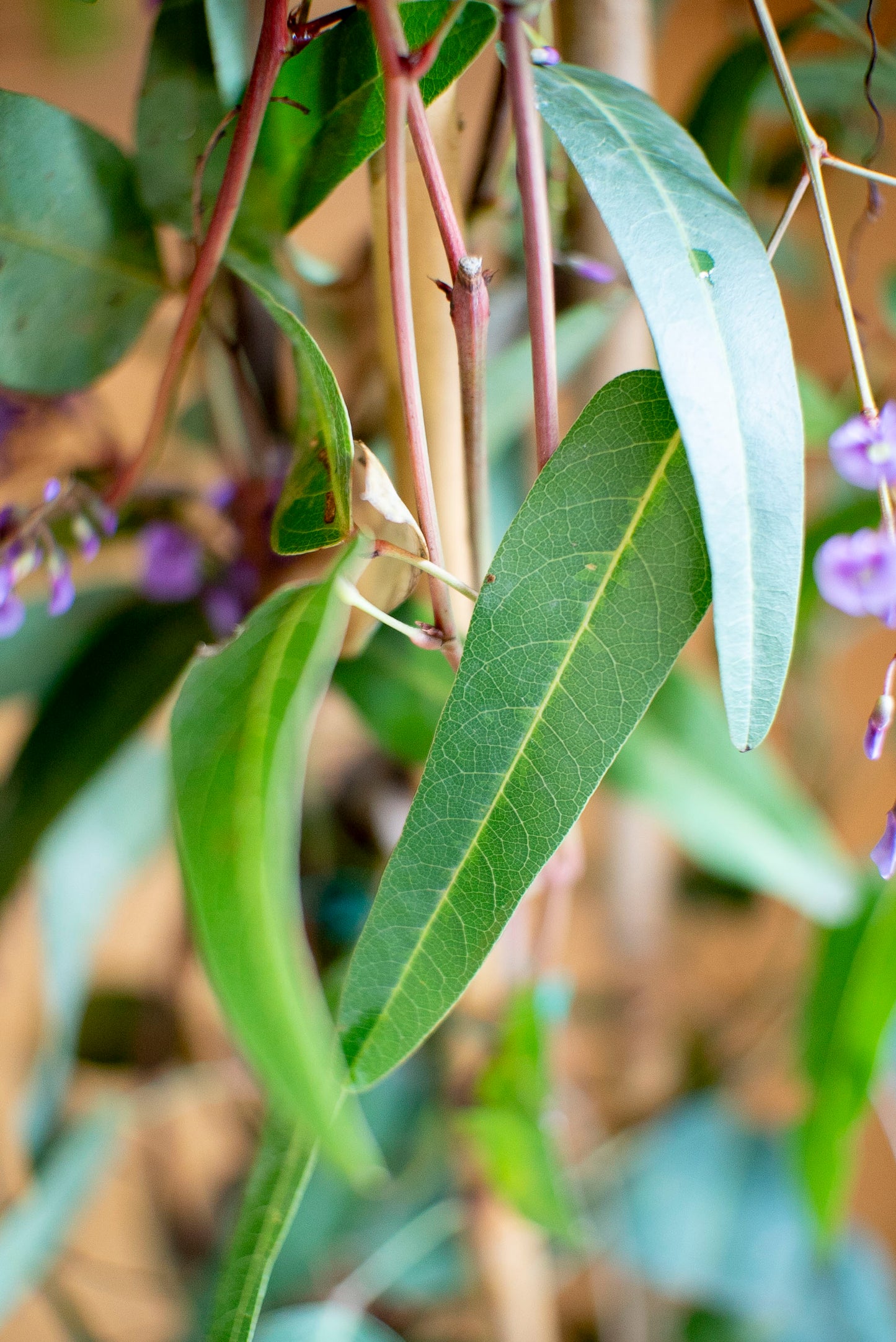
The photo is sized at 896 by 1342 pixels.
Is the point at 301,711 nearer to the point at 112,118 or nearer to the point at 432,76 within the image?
the point at 432,76

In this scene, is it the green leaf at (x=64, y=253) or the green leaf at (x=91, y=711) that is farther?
the green leaf at (x=91, y=711)

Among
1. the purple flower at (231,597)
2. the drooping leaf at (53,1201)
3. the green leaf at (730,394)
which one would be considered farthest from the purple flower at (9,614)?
the drooping leaf at (53,1201)

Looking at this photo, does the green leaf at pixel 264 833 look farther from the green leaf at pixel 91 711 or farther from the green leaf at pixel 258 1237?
the green leaf at pixel 91 711

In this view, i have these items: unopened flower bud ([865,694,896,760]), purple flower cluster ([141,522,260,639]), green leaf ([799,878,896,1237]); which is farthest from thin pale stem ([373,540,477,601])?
green leaf ([799,878,896,1237])

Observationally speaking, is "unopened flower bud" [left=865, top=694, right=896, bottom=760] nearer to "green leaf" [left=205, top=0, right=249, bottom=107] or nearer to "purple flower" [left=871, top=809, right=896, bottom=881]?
"purple flower" [left=871, top=809, right=896, bottom=881]

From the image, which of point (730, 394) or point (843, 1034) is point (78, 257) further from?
point (843, 1034)

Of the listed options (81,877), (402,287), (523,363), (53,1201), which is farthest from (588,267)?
(53,1201)
